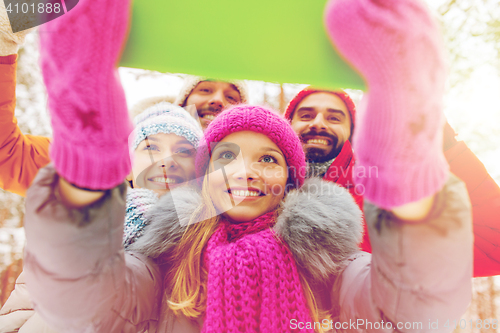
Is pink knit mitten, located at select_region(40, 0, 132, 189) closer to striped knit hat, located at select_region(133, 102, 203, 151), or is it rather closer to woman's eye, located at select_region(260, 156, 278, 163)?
woman's eye, located at select_region(260, 156, 278, 163)

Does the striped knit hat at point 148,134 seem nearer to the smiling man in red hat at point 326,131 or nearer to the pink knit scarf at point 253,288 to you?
the pink knit scarf at point 253,288

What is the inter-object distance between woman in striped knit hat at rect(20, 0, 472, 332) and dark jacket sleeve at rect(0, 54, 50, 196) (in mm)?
772

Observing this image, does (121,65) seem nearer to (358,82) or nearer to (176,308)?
(358,82)

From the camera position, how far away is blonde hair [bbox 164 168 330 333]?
746 millimetres

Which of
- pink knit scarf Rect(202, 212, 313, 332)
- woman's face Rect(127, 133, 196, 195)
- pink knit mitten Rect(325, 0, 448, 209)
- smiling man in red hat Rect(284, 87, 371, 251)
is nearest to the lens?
pink knit mitten Rect(325, 0, 448, 209)

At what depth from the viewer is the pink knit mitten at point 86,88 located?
36 centimetres

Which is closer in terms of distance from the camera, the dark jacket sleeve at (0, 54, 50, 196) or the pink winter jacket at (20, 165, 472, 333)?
the pink winter jacket at (20, 165, 472, 333)

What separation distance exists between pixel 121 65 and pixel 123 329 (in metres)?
0.60

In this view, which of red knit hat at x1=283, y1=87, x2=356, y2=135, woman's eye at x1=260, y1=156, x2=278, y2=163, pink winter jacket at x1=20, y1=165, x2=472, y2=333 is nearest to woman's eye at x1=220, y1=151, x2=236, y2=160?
woman's eye at x1=260, y1=156, x2=278, y2=163

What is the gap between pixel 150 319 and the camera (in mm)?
751

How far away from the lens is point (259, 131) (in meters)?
0.95

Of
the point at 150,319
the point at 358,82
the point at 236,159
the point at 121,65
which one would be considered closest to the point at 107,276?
the point at 150,319

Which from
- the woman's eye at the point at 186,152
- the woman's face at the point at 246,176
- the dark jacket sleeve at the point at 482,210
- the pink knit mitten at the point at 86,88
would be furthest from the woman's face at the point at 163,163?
the dark jacket sleeve at the point at 482,210

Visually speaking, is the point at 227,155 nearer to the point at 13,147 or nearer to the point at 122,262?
the point at 122,262
